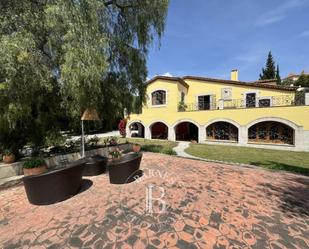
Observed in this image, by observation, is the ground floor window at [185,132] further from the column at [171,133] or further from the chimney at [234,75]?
the chimney at [234,75]

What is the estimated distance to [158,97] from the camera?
71.3ft

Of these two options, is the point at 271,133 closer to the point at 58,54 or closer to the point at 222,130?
the point at 222,130

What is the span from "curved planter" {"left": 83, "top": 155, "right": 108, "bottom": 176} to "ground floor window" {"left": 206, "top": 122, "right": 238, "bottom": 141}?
1384 centimetres

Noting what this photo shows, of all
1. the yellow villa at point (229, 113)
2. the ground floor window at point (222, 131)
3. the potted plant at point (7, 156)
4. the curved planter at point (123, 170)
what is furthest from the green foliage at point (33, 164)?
the ground floor window at point (222, 131)

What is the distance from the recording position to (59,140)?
9.65 m

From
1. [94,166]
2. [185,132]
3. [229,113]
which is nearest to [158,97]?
[185,132]

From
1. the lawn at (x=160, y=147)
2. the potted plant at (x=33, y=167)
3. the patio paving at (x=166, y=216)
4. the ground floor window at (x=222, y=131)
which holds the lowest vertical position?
the patio paving at (x=166, y=216)

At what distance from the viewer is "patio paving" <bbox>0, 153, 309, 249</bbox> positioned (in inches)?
147

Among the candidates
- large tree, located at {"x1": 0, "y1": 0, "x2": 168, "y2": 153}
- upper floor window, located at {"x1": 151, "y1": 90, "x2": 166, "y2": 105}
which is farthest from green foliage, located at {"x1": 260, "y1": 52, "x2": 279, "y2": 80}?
large tree, located at {"x1": 0, "y1": 0, "x2": 168, "y2": 153}

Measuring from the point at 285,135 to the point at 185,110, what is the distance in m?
9.07

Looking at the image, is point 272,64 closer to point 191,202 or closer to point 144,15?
point 144,15

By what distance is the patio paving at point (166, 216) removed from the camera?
12.3ft

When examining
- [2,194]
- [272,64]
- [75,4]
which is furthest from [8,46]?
[272,64]

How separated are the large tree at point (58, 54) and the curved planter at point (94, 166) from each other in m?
2.35
